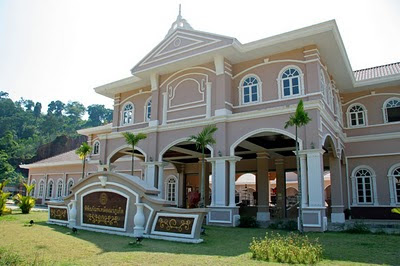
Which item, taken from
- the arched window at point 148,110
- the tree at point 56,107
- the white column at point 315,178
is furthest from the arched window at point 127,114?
the tree at point 56,107

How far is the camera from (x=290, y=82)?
1527 cm

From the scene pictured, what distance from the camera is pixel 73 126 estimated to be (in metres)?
76.5

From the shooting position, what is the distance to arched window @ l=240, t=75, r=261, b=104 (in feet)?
52.4

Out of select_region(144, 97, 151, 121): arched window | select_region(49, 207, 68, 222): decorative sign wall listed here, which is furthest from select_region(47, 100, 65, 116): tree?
select_region(49, 207, 68, 222): decorative sign wall

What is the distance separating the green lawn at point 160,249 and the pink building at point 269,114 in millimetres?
2910

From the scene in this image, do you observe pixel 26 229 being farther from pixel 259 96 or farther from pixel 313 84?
pixel 313 84

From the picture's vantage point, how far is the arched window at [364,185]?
59.8 ft

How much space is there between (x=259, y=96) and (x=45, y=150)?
146 ft

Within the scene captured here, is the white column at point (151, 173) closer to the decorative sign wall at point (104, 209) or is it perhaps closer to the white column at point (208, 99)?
the white column at point (208, 99)

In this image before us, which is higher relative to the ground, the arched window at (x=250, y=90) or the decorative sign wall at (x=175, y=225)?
the arched window at (x=250, y=90)

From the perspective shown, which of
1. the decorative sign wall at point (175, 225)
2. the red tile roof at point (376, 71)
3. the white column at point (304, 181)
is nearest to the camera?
the decorative sign wall at point (175, 225)

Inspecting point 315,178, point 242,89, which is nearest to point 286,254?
point 315,178

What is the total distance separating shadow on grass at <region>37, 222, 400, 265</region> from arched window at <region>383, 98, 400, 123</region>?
9441 mm

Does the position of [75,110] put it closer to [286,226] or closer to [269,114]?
[269,114]
